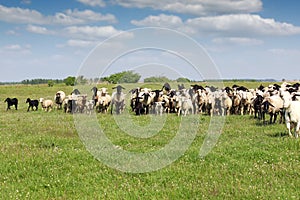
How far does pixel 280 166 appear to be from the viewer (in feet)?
35.8

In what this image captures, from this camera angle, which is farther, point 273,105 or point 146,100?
point 146,100

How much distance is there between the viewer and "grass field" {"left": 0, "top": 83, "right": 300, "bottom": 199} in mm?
9008

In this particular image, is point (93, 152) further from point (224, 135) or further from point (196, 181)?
point (224, 135)

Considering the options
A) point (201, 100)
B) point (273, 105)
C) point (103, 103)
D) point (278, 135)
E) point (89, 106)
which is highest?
point (273, 105)

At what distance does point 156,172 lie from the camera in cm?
1073

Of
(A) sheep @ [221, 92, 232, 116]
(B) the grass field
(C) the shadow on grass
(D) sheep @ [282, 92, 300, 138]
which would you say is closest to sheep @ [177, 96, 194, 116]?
(A) sheep @ [221, 92, 232, 116]

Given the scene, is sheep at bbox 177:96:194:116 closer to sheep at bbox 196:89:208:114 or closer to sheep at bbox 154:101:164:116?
sheep at bbox 196:89:208:114

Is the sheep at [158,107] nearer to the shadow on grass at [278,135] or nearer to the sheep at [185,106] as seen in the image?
the sheep at [185,106]

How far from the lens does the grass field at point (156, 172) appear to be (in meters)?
9.01

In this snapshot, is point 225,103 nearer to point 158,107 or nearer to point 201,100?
point 201,100

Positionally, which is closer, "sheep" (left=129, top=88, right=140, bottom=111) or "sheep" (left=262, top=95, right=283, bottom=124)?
"sheep" (left=262, top=95, right=283, bottom=124)

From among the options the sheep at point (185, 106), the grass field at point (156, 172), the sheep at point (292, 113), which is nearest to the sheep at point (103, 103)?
the sheep at point (185, 106)

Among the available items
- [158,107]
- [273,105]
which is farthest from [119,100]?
[273,105]

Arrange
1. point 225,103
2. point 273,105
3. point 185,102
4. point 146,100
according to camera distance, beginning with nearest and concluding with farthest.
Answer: point 273,105, point 225,103, point 185,102, point 146,100
